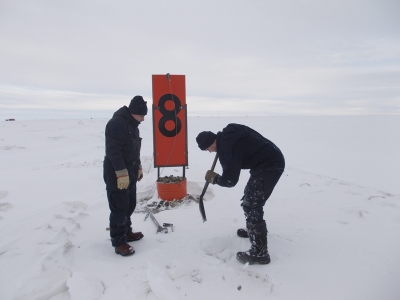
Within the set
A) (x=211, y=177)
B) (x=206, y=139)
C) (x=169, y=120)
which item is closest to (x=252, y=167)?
(x=211, y=177)

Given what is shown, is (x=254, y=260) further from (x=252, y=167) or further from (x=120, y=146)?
(x=120, y=146)

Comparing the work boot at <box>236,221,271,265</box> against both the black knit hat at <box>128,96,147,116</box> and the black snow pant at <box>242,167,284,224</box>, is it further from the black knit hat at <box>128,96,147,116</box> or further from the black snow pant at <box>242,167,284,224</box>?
the black knit hat at <box>128,96,147,116</box>

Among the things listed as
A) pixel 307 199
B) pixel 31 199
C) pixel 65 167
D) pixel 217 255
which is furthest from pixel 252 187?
pixel 65 167

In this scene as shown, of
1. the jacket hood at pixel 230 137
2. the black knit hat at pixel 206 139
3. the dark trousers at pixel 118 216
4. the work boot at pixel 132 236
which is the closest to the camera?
the jacket hood at pixel 230 137

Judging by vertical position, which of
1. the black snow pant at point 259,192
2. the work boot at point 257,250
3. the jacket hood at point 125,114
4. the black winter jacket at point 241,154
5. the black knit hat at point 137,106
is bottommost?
the work boot at point 257,250

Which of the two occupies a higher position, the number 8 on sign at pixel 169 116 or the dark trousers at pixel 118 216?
the number 8 on sign at pixel 169 116

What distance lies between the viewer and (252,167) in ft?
10.2

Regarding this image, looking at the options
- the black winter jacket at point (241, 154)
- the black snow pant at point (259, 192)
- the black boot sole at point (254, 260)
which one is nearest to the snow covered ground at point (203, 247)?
the black boot sole at point (254, 260)

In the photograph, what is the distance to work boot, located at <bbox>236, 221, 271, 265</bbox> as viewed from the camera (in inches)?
114

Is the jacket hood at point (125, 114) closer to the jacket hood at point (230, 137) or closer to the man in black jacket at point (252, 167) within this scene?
the man in black jacket at point (252, 167)

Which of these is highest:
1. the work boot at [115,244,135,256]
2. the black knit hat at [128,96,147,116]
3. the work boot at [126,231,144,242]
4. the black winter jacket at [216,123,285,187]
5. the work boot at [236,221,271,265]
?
Answer: the black knit hat at [128,96,147,116]

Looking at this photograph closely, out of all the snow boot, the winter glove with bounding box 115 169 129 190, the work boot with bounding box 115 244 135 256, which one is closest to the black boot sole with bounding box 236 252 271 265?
the snow boot

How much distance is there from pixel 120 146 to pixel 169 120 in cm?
234

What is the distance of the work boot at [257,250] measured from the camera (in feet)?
9.50
